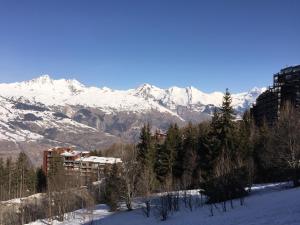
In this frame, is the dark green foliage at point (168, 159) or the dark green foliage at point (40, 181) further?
the dark green foliage at point (40, 181)

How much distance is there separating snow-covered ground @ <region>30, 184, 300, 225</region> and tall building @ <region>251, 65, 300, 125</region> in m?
80.6

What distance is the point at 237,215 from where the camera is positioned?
41281 mm

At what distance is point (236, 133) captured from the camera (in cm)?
7456

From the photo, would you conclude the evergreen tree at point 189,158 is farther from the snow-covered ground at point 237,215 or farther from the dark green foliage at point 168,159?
the snow-covered ground at point 237,215

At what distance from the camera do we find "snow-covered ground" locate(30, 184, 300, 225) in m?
33.8

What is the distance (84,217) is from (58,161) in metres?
68.8

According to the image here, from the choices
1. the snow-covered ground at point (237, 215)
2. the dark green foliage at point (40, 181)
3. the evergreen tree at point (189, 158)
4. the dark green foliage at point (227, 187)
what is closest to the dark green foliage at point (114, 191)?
the snow-covered ground at point (237, 215)

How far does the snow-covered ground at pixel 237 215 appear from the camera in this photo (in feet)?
111

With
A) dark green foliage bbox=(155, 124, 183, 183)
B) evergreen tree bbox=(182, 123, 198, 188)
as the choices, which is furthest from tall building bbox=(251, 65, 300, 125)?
dark green foliage bbox=(155, 124, 183, 183)

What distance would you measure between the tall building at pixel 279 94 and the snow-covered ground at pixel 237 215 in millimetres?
80553

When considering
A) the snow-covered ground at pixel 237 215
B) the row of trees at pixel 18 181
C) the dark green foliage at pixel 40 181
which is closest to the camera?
the snow-covered ground at pixel 237 215

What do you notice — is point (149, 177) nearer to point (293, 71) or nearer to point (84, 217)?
point (84, 217)

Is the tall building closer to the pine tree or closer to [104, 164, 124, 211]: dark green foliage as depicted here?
the pine tree

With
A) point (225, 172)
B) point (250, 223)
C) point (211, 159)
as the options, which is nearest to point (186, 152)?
point (211, 159)
